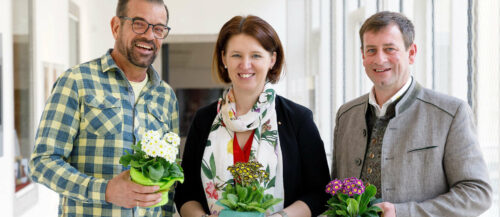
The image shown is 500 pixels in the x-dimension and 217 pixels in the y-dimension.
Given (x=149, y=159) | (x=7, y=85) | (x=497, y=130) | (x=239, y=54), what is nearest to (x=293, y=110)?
(x=239, y=54)

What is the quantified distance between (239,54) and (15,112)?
3399 mm

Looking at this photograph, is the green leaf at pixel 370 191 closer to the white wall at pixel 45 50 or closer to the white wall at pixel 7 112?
the white wall at pixel 7 112

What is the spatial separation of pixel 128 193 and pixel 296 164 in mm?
707

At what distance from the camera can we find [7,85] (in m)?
4.31

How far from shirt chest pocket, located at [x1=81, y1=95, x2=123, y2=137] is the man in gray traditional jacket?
1.00 metres

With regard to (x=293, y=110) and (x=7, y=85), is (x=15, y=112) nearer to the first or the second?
(x=7, y=85)

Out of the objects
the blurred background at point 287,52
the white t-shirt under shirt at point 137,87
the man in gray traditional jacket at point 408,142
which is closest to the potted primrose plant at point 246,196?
the man in gray traditional jacket at point 408,142

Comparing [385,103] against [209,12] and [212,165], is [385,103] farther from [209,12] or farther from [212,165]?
[209,12]

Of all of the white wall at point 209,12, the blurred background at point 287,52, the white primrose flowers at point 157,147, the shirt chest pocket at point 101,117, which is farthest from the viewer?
the white wall at point 209,12

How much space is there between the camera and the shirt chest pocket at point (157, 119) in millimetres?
2066

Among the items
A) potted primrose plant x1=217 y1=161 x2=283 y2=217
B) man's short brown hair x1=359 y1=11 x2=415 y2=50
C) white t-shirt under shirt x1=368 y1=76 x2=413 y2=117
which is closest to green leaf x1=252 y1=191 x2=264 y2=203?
potted primrose plant x1=217 y1=161 x2=283 y2=217

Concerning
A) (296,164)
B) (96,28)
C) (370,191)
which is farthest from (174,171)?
(96,28)

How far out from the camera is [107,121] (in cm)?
194

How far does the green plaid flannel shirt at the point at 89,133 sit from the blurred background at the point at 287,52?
1.54m
